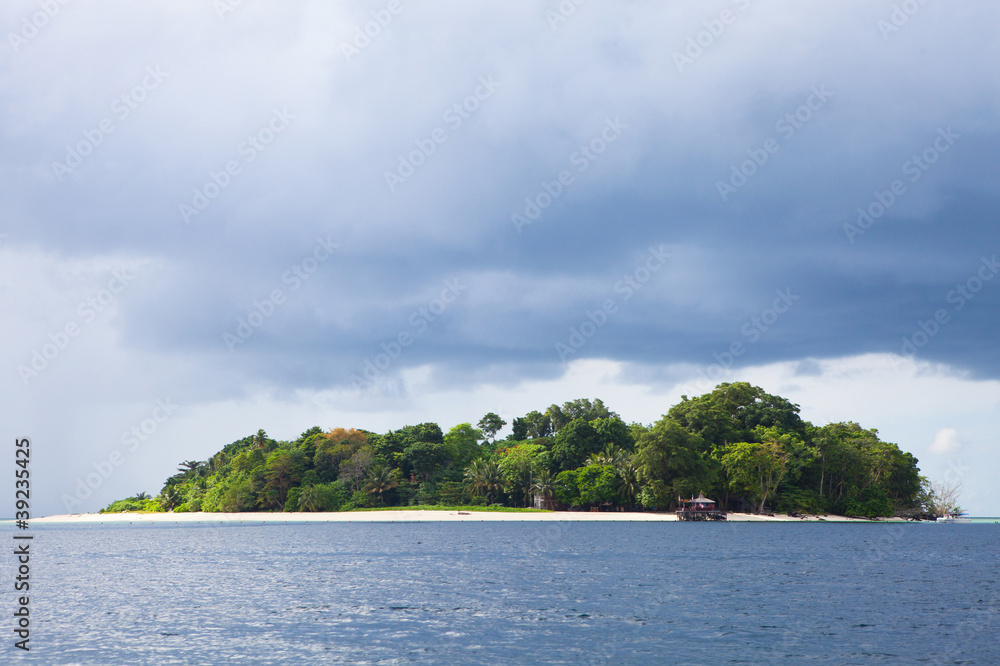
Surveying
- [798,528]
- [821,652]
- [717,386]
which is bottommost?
Result: [798,528]

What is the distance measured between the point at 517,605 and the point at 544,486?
289ft

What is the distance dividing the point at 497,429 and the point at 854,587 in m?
144

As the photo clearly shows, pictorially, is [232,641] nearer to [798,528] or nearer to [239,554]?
[239,554]

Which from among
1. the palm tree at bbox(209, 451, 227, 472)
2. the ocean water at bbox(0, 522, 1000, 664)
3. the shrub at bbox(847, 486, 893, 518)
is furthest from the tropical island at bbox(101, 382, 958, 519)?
the ocean water at bbox(0, 522, 1000, 664)

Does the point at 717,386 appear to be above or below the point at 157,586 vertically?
above

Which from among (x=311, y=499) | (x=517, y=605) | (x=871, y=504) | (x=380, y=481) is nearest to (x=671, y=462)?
(x=871, y=504)

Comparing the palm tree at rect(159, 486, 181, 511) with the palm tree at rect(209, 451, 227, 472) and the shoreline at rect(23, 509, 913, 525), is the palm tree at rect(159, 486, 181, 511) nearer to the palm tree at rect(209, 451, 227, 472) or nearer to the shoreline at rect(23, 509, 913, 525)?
the palm tree at rect(209, 451, 227, 472)

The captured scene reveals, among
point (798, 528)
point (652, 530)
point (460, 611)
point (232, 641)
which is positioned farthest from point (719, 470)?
point (232, 641)

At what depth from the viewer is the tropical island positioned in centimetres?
11369

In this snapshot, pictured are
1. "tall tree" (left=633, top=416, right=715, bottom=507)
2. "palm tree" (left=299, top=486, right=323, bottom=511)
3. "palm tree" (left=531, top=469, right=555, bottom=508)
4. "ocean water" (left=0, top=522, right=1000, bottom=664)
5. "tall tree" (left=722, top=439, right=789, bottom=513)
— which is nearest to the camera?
"ocean water" (left=0, top=522, right=1000, bottom=664)

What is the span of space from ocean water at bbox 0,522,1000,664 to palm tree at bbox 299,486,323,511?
Result: 6698cm

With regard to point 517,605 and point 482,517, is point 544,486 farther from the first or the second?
point 517,605

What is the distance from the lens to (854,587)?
42.2 meters

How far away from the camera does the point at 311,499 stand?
135125 mm
